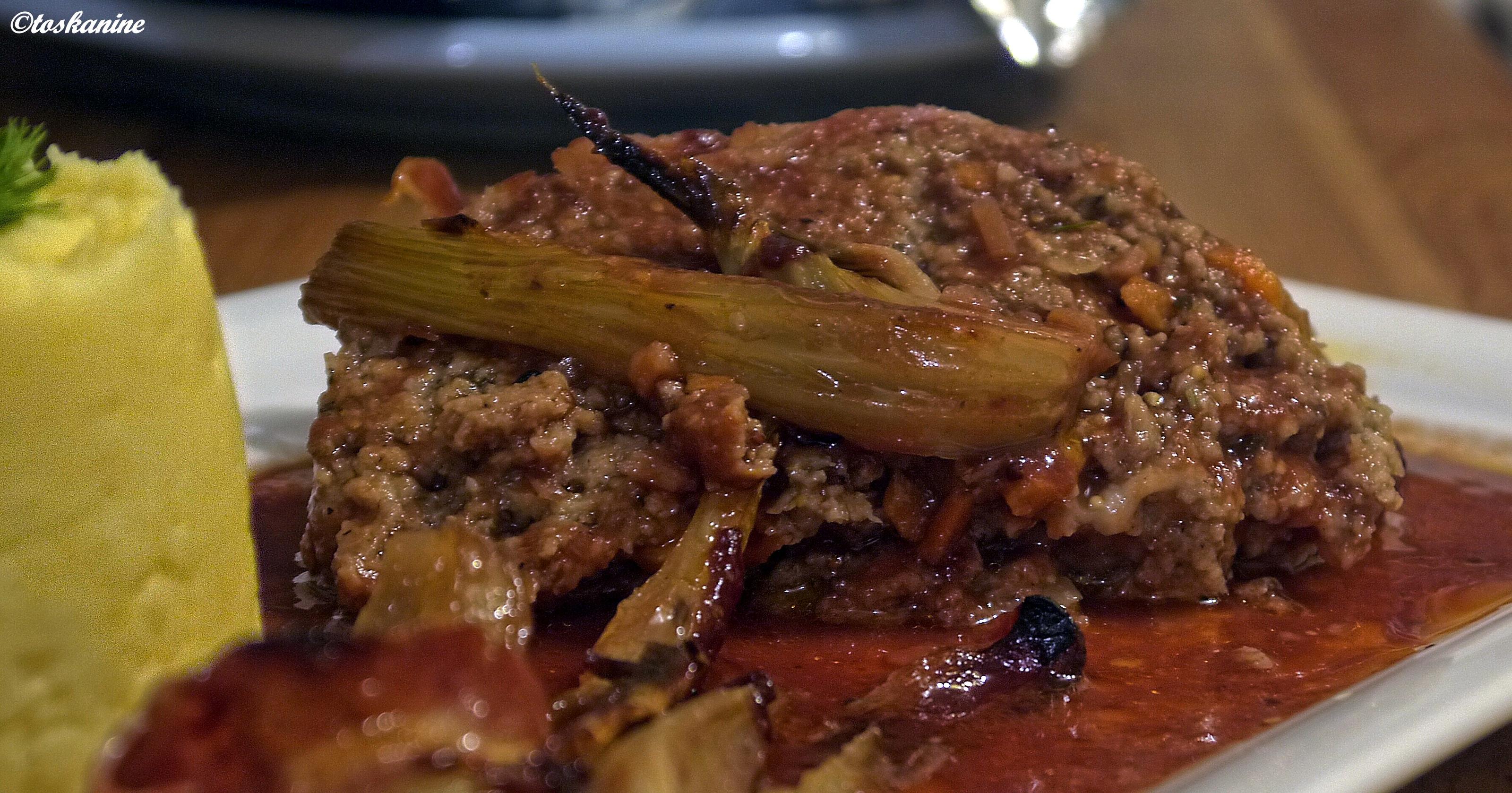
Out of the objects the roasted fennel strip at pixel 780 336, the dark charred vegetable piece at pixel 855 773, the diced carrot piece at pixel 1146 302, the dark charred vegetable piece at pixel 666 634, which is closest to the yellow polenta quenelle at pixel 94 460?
the roasted fennel strip at pixel 780 336

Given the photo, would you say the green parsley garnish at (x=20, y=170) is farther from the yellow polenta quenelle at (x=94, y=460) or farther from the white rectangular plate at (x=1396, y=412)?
the white rectangular plate at (x=1396, y=412)

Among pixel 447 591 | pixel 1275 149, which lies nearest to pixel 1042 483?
pixel 447 591

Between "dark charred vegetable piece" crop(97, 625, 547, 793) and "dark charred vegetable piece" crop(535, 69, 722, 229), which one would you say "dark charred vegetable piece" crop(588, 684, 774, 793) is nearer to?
"dark charred vegetable piece" crop(97, 625, 547, 793)

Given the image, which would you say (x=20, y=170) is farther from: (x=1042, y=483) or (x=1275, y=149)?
(x=1275, y=149)

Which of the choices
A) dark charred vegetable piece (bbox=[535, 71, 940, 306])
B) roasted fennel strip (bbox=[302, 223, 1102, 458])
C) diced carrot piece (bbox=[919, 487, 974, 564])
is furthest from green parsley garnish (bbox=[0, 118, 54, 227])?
diced carrot piece (bbox=[919, 487, 974, 564])

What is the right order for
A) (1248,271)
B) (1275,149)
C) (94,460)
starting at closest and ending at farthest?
(94,460)
(1248,271)
(1275,149)

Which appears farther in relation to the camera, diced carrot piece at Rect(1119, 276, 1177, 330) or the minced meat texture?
diced carrot piece at Rect(1119, 276, 1177, 330)
